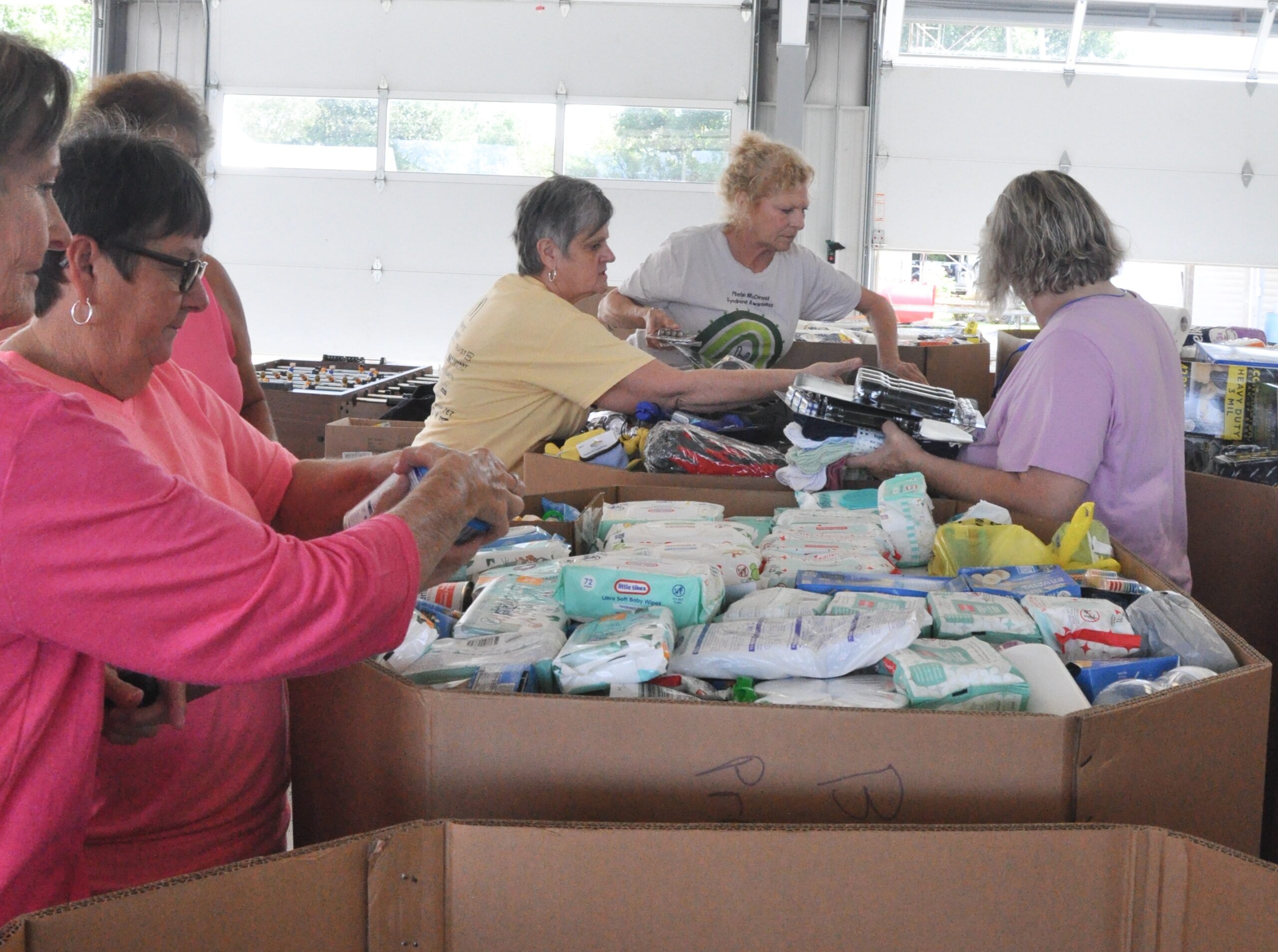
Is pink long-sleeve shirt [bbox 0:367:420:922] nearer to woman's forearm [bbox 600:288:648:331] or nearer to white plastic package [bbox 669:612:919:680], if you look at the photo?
white plastic package [bbox 669:612:919:680]

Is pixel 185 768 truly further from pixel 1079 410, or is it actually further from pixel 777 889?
pixel 1079 410

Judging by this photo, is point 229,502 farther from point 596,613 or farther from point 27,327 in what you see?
point 596,613

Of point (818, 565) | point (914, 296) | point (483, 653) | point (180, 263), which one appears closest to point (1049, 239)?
point (818, 565)

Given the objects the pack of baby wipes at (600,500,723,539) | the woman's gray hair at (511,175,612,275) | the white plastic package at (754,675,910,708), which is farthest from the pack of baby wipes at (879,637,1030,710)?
the woman's gray hair at (511,175,612,275)

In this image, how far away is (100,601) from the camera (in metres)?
0.85

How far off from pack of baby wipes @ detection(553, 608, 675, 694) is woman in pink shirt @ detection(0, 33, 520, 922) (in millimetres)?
264

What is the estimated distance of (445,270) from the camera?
31.7 feet

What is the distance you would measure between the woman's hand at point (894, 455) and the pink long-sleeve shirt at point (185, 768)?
1.22 m

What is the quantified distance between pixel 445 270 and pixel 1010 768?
912cm

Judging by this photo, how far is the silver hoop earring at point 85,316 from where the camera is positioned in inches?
45.8

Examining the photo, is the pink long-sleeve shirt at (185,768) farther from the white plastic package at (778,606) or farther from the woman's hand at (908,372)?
the woman's hand at (908,372)

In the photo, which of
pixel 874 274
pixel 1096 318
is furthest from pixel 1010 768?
pixel 874 274

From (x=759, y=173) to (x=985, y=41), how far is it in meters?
7.16

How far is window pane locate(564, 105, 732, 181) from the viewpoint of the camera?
9.42 meters
